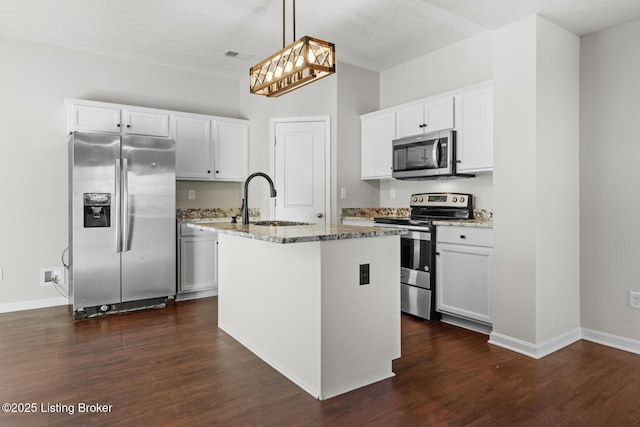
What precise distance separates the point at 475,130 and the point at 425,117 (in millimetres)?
594

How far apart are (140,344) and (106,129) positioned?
2.33 metres

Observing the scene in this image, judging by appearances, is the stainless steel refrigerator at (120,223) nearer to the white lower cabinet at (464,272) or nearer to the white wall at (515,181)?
the white lower cabinet at (464,272)

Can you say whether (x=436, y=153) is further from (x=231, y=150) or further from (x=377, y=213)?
(x=231, y=150)

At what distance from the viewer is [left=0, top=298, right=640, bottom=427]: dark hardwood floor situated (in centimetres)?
207

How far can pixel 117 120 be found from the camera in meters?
4.30

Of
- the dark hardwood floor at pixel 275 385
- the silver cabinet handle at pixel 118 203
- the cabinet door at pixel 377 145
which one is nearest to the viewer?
the dark hardwood floor at pixel 275 385

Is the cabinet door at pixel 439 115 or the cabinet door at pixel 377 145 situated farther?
the cabinet door at pixel 377 145

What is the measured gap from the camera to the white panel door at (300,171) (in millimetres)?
4641

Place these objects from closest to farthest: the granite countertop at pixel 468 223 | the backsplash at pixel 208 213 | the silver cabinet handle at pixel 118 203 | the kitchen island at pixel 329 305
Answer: the kitchen island at pixel 329 305, the granite countertop at pixel 468 223, the silver cabinet handle at pixel 118 203, the backsplash at pixel 208 213

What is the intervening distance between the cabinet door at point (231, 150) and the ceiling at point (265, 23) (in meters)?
0.83

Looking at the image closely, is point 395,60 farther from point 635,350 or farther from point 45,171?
point 45,171

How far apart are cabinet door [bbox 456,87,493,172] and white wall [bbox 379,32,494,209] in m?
0.31

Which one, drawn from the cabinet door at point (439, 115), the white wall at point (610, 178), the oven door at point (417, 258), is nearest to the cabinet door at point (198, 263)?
the oven door at point (417, 258)

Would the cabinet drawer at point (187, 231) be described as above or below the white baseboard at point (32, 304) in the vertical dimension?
above
